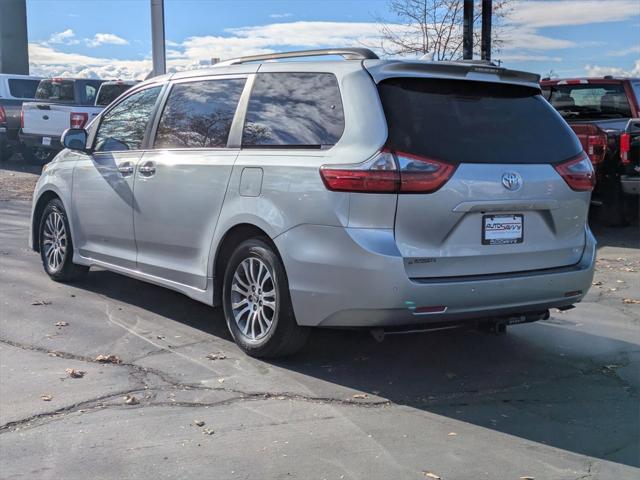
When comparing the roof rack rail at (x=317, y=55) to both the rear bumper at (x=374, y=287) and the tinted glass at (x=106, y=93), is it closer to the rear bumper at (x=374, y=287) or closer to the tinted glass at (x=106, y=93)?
the rear bumper at (x=374, y=287)

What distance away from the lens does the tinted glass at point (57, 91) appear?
17.8 meters

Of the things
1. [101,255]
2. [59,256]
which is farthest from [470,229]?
[59,256]

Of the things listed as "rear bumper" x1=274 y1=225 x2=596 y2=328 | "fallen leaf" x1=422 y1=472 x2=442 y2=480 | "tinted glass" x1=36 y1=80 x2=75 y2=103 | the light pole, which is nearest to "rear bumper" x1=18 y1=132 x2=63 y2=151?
"tinted glass" x1=36 y1=80 x2=75 y2=103

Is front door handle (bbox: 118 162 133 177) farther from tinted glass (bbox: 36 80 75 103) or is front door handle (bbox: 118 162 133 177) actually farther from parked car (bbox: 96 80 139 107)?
tinted glass (bbox: 36 80 75 103)

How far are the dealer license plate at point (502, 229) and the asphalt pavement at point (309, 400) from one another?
930 mm

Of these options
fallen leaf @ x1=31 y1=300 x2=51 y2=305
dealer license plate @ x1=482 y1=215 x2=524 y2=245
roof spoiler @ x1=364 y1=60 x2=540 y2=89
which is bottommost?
fallen leaf @ x1=31 y1=300 x2=51 y2=305

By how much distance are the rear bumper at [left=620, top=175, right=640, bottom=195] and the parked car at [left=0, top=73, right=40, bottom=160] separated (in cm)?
1508

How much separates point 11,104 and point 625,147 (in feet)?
51.7

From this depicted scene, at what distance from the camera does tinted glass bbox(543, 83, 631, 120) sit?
11.0 meters

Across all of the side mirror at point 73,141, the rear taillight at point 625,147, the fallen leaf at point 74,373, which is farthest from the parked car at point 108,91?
the fallen leaf at point 74,373

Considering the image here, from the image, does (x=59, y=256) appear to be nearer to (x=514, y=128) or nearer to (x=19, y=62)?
(x=514, y=128)

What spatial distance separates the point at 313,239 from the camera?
4.43 metres

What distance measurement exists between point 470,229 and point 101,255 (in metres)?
3.48

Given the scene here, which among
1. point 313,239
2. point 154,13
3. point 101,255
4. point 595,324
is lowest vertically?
point 595,324
